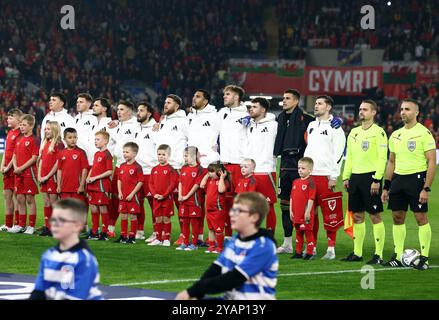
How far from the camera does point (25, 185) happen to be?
712 inches

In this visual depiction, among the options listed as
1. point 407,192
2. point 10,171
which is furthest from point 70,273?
point 10,171

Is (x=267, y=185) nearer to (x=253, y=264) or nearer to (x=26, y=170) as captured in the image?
(x=26, y=170)

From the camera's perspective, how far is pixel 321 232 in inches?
750

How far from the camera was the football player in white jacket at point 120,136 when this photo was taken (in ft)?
57.9

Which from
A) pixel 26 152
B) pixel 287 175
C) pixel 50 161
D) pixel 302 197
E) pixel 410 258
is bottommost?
pixel 410 258

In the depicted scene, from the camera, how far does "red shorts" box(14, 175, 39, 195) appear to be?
59.3ft

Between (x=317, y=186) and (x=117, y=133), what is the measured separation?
3.89 meters

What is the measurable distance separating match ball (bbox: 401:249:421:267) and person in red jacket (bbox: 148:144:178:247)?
3.85 metres

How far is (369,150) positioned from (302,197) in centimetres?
118

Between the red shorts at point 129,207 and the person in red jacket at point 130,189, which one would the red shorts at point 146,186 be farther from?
the red shorts at point 129,207

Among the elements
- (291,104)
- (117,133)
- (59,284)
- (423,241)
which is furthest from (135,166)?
(59,284)

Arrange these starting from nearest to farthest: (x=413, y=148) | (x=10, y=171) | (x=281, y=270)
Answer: (x=281, y=270) < (x=413, y=148) < (x=10, y=171)

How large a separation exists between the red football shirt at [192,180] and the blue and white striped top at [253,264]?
8.34 m

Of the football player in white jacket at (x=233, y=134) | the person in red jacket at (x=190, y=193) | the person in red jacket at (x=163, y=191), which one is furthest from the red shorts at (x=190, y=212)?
the football player in white jacket at (x=233, y=134)
